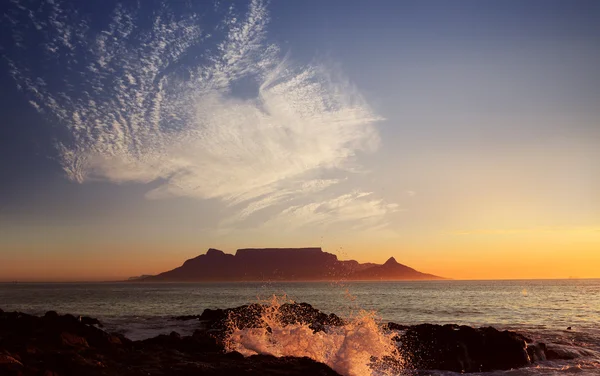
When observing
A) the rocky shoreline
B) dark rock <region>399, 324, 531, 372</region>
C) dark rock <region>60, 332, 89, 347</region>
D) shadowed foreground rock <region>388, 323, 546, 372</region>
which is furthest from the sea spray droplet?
dark rock <region>60, 332, 89, 347</region>

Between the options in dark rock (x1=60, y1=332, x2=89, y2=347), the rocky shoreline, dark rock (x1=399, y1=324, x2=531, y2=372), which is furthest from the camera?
dark rock (x1=399, y1=324, x2=531, y2=372)

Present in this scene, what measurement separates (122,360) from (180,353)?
2183mm

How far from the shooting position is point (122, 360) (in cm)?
1407

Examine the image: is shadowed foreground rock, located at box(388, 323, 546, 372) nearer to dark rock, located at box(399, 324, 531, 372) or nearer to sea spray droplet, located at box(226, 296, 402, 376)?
dark rock, located at box(399, 324, 531, 372)

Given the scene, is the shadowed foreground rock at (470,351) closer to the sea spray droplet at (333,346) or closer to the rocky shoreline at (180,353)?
the rocky shoreline at (180,353)

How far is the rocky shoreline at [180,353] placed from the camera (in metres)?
12.1

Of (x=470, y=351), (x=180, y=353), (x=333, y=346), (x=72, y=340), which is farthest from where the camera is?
(x=470, y=351)

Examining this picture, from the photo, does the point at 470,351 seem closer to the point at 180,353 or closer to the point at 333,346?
the point at 333,346

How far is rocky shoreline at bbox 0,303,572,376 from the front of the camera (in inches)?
475

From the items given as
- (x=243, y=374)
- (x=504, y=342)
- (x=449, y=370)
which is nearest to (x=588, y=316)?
(x=504, y=342)

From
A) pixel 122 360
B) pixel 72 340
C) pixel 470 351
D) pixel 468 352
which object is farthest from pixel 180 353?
pixel 470 351

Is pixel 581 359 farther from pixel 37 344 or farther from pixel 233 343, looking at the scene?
pixel 37 344

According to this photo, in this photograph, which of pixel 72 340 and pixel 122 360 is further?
pixel 72 340

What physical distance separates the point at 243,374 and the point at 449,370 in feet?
41.1
